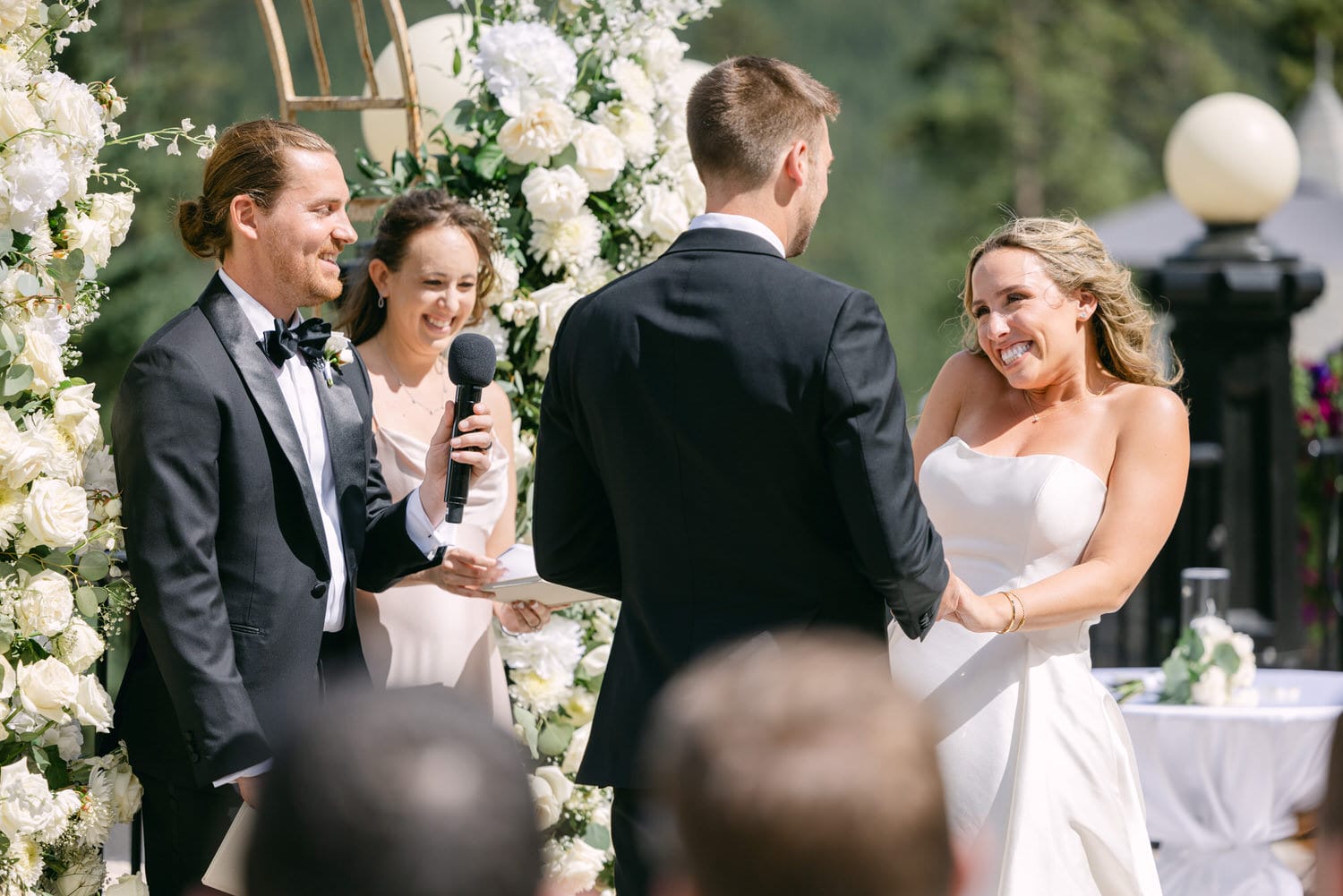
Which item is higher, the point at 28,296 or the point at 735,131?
the point at 735,131

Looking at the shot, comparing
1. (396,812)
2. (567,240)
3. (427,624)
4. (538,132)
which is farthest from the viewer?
(567,240)

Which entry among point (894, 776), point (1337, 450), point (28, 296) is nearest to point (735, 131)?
point (28, 296)

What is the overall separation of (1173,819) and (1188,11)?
27.6 metres

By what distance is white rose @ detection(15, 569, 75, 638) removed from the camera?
301 cm

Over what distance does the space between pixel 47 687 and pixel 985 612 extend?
6.14 feet

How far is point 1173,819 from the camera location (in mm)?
4789

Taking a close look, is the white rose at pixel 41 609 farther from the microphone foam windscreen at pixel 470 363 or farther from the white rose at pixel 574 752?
the white rose at pixel 574 752

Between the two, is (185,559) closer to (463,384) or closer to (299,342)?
(299,342)

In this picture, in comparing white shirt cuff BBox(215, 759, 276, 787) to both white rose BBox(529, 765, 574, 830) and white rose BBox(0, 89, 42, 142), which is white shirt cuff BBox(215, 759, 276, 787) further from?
white rose BBox(529, 765, 574, 830)

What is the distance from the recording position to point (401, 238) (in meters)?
4.06

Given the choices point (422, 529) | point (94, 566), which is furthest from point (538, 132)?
point (94, 566)

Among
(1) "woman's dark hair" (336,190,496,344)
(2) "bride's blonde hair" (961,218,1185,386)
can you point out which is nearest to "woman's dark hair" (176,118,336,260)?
(1) "woman's dark hair" (336,190,496,344)

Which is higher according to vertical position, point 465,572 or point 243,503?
point 243,503

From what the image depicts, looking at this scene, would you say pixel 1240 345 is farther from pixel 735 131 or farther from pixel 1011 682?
pixel 735 131
